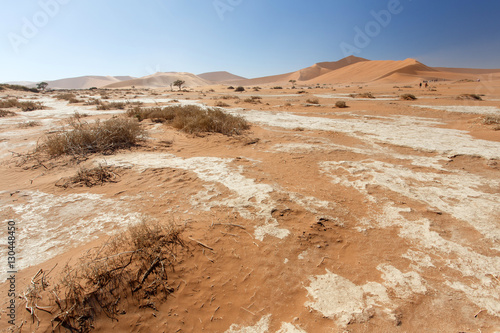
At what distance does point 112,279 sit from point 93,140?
442 centimetres

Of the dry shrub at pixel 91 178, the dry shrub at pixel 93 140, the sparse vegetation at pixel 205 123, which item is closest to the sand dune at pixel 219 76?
the sparse vegetation at pixel 205 123

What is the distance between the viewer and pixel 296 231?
104 inches

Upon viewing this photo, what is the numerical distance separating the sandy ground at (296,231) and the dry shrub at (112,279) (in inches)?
3.5

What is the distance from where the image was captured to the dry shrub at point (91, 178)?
3796 millimetres

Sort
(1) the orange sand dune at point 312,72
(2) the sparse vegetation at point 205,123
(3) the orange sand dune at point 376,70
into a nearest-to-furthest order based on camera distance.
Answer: (2) the sparse vegetation at point 205,123 < (3) the orange sand dune at point 376,70 < (1) the orange sand dune at point 312,72

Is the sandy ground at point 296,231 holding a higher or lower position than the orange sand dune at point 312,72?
lower

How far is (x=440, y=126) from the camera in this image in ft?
25.4

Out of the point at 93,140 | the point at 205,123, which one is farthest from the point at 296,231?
the point at 205,123

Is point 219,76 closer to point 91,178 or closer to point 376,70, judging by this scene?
point 376,70

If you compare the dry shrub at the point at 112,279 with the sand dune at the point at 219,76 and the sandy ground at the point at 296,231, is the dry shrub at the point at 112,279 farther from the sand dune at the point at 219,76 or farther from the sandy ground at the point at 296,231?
the sand dune at the point at 219,76

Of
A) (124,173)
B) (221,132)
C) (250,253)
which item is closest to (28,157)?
(124,173)

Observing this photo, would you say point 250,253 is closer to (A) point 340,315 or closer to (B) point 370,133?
(A) point 340,315

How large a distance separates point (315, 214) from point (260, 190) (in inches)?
35.4

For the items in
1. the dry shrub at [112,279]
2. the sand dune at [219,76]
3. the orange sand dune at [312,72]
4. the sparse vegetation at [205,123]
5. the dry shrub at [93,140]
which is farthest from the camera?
the sand dune at [219,76]
